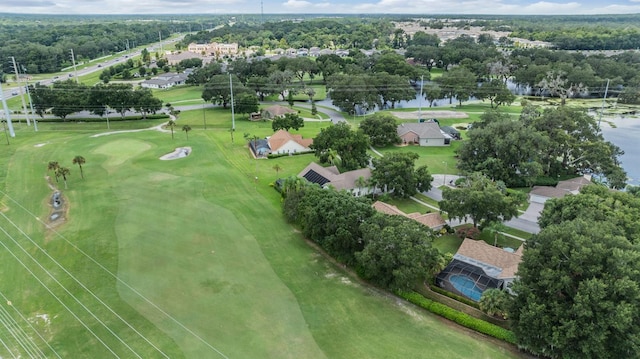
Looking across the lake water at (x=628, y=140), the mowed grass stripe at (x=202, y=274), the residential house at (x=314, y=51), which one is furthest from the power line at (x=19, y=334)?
the residential house at (x=314, y=51)

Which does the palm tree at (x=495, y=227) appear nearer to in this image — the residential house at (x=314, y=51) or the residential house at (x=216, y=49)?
the residential house at (x=314, y=51)

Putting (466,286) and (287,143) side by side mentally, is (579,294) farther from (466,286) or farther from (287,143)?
(287,143)

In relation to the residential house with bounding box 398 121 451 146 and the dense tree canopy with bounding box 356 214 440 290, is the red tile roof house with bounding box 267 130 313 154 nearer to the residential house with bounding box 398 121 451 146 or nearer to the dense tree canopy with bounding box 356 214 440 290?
the residential house with bounding box 398 121 451 146

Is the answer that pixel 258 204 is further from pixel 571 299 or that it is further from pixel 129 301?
pixel 571 299

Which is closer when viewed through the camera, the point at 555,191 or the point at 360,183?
the point at 555,191

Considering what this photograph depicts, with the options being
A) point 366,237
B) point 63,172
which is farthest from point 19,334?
point 63,172

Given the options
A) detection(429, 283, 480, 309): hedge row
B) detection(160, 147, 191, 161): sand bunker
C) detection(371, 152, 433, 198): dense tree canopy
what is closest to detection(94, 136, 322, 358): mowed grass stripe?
detection(429, 283, 480, 309): hedge row
